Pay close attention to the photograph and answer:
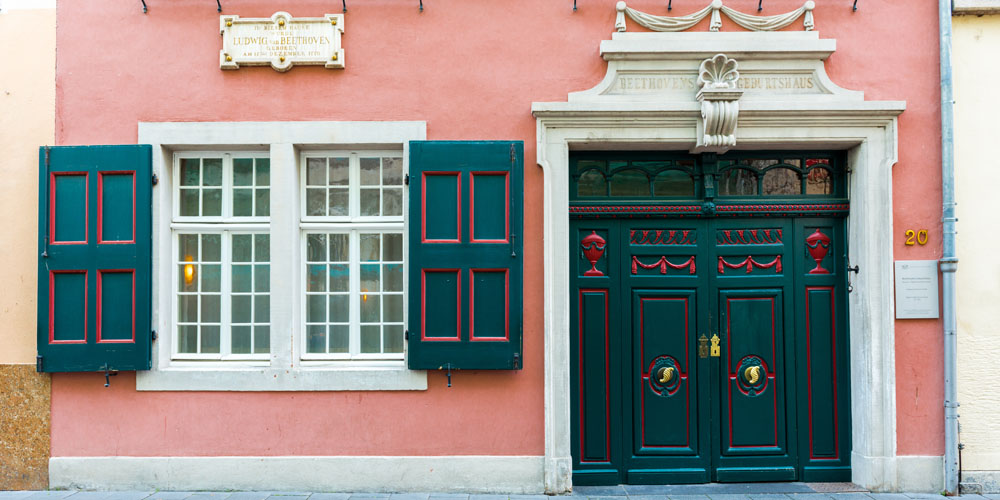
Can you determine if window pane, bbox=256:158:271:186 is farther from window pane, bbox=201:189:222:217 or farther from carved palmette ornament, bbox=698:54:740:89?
carved palmette ornament, bbox=698:54:740:89

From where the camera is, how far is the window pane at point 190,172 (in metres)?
5.58

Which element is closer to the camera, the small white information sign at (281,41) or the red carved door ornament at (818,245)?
the small white information sign at (281,41)

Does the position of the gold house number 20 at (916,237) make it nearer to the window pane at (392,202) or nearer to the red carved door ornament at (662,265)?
the red carved door ornament at (662,265)

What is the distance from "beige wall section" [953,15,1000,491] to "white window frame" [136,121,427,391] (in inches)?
174

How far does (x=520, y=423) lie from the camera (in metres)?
5.30

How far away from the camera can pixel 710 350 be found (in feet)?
18.4

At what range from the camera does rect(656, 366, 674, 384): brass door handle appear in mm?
5582

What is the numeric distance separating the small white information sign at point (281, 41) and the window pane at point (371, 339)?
7.17ft

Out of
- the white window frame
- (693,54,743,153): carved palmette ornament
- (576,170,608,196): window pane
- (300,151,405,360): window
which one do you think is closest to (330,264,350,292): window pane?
(300,151,405,360): window

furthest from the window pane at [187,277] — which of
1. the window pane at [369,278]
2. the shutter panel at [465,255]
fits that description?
the shutter panel at [465,255]

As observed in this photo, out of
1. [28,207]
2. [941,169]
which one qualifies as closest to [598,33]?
[941,169]

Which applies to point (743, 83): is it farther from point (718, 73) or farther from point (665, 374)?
point (665, 374)

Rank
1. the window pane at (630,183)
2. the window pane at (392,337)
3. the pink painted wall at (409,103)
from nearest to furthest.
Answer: the pink painted wall at (409,103) < the window pane at (392,337) < the window pane at (630,183)

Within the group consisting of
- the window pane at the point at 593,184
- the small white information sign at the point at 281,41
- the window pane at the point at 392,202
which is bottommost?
the window pane at the point at 392,202
